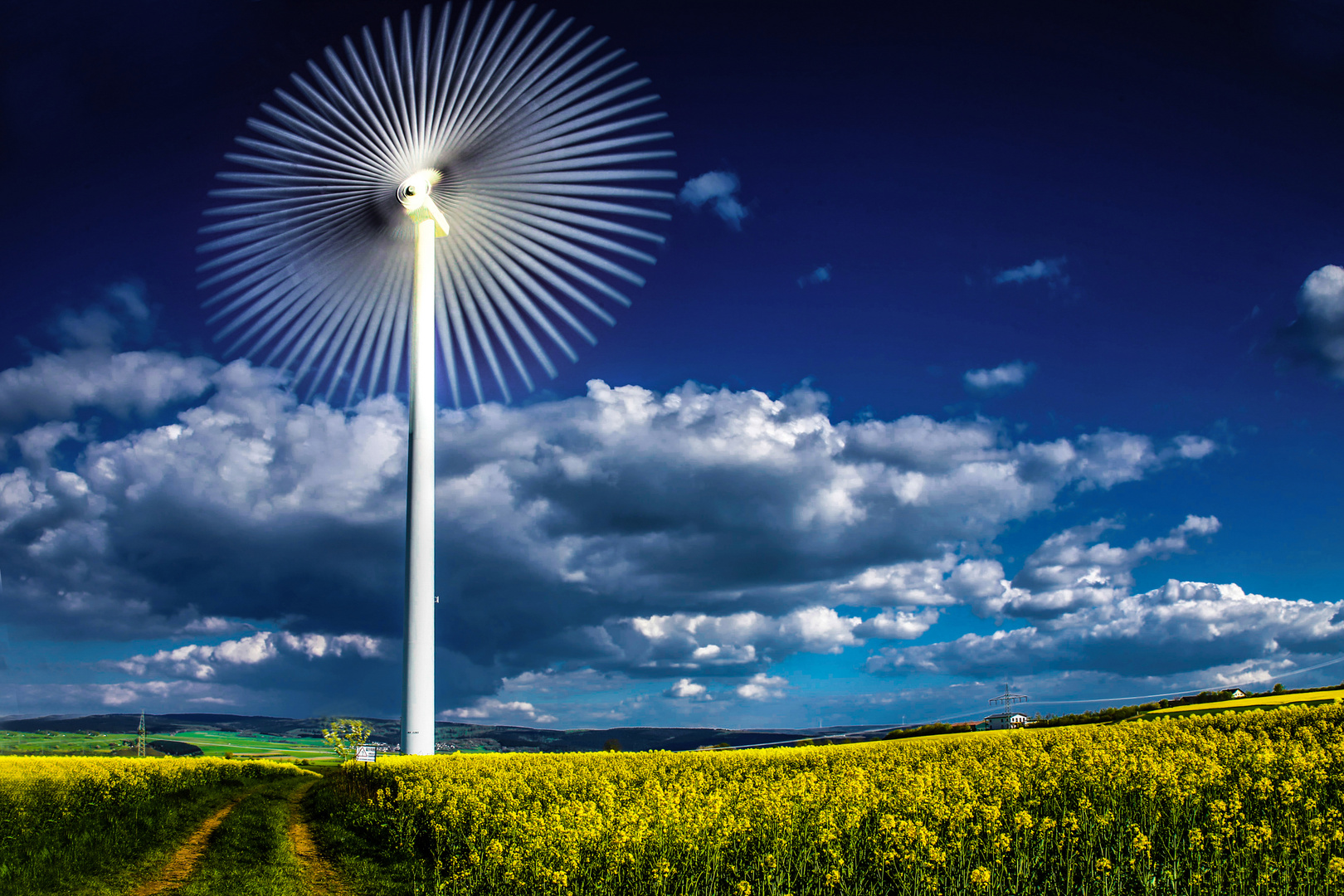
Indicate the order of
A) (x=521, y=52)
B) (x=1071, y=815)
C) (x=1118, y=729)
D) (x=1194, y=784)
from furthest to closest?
(x=521, y=52) → (x=1118, y=729) → (x=1194, y=784) → (x=1071, y=815)

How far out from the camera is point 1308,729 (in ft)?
98.2

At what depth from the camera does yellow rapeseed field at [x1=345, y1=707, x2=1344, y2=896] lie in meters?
14.3

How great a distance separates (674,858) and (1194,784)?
12.5 metres

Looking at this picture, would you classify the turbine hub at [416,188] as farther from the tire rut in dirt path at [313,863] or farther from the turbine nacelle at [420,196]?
the tire rut in dirt path at [313,863]

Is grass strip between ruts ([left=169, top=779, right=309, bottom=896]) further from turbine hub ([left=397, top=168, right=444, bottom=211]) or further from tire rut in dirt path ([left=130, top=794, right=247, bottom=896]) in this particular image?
turbine hub ([left=397, top=168, right=444, bottom=211])

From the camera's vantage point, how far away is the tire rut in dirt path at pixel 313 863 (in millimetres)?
21609

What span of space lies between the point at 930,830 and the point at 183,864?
23.9 metres

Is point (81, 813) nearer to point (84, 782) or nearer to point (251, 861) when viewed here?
point (84, 782)

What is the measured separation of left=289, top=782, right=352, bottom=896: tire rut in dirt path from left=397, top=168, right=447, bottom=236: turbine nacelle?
38866 mm

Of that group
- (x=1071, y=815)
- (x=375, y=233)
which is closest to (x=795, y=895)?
(x=1071, y=815)

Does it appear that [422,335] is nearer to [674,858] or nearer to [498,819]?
[498,819]

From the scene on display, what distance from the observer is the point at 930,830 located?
15.5 m

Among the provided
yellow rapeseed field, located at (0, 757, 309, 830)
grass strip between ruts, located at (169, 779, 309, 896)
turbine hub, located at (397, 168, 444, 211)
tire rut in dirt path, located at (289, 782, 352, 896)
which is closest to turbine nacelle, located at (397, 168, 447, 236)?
turbine hub, located at (397, 168, 444, 211)

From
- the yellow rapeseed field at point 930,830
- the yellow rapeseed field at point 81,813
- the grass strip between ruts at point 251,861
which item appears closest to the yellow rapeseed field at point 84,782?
the yellow rapeseed field at point 81,813
